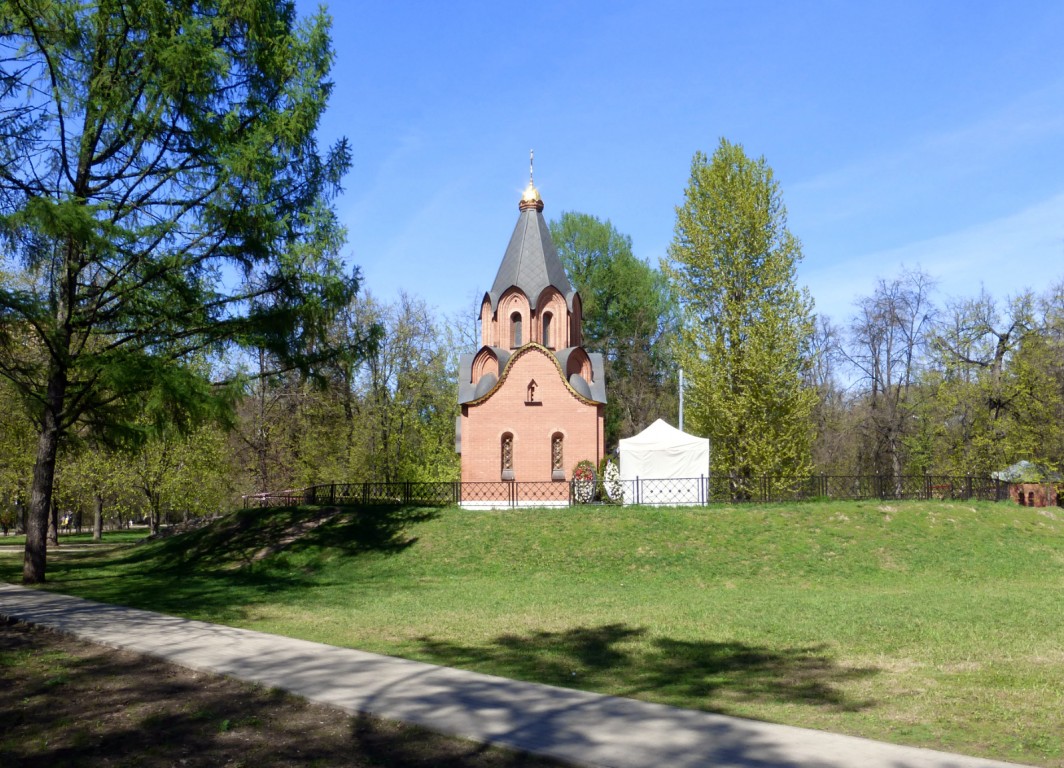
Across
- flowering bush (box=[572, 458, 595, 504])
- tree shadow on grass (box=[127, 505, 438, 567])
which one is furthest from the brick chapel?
tree shadow on grass (box=[127, 505, 438, 567])

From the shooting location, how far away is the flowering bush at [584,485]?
2666cm

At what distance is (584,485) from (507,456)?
3.11 metres

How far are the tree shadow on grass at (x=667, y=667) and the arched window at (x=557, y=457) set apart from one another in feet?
55.9

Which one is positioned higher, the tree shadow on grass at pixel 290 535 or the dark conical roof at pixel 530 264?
the dark conical roof at pixel 530 264

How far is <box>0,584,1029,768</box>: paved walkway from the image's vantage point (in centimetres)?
540

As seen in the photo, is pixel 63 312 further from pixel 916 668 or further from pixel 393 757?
pixel 916 668

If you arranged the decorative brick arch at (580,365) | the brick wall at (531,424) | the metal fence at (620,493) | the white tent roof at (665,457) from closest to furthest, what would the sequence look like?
the metal fence at (620,493)
the white tent roof at (665,457)
the brick wall at (531,424)
the decorative brick arch at (580,365)

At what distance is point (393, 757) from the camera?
5551mm

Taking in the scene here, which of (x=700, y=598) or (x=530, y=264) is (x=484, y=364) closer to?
(x=530, y=264)

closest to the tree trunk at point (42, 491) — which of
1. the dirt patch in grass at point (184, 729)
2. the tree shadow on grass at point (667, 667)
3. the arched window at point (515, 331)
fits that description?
the dirt patch in grass at point (184, 729)

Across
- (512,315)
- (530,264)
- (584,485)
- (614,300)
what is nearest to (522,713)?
(584,485)

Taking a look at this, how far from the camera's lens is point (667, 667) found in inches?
338

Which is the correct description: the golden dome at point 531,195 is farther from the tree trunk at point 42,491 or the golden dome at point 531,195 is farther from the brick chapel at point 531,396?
the tree trunk at point 42,491

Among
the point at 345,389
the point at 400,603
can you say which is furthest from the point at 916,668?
the point at 345,389
